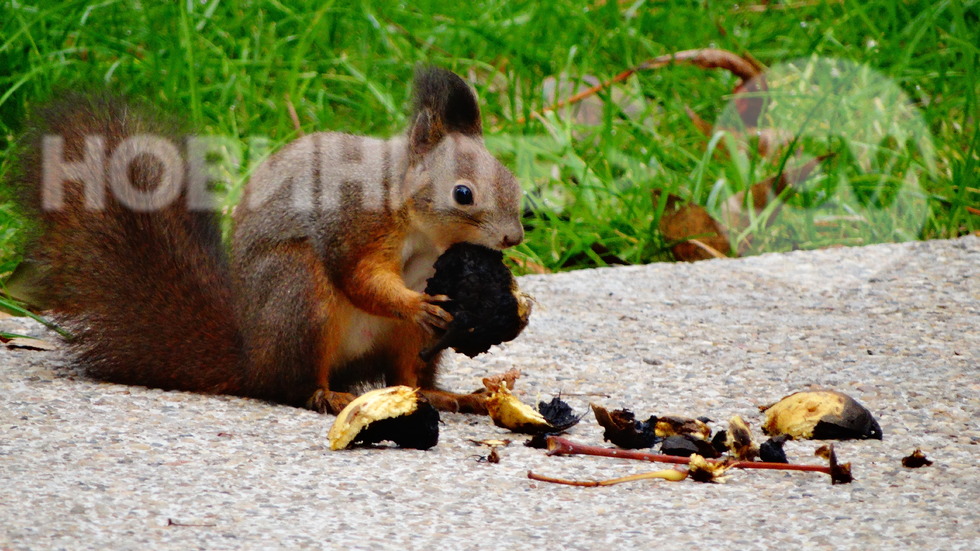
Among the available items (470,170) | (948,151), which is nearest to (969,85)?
(948,151)

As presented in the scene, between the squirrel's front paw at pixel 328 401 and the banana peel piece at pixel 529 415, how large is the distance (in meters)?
0.30

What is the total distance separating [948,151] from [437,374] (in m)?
2.67

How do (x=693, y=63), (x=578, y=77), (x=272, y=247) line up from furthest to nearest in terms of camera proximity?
(x=693, y=63), (x=578, y=77), (x=272, y=247)

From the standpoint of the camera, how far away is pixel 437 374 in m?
2.62

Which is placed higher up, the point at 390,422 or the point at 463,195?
the point at 463,195

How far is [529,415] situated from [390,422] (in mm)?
293

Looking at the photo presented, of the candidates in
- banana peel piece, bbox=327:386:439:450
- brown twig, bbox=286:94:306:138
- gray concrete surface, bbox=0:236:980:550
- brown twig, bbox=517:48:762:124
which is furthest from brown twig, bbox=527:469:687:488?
brown twig, bbox=517:48:762:124

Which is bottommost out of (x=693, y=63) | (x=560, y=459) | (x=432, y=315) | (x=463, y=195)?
(x=560, y=459)

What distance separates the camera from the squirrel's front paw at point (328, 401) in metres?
2.38

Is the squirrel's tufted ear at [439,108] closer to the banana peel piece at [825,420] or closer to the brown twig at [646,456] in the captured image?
the brown twig at [646,456]

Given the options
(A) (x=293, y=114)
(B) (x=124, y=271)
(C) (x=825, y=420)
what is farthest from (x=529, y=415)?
(A) (x=293, y=114)

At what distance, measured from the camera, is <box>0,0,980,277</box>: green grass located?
4059 millimetres

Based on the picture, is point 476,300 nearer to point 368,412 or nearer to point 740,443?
point 368,412

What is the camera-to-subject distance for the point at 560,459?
202cm
